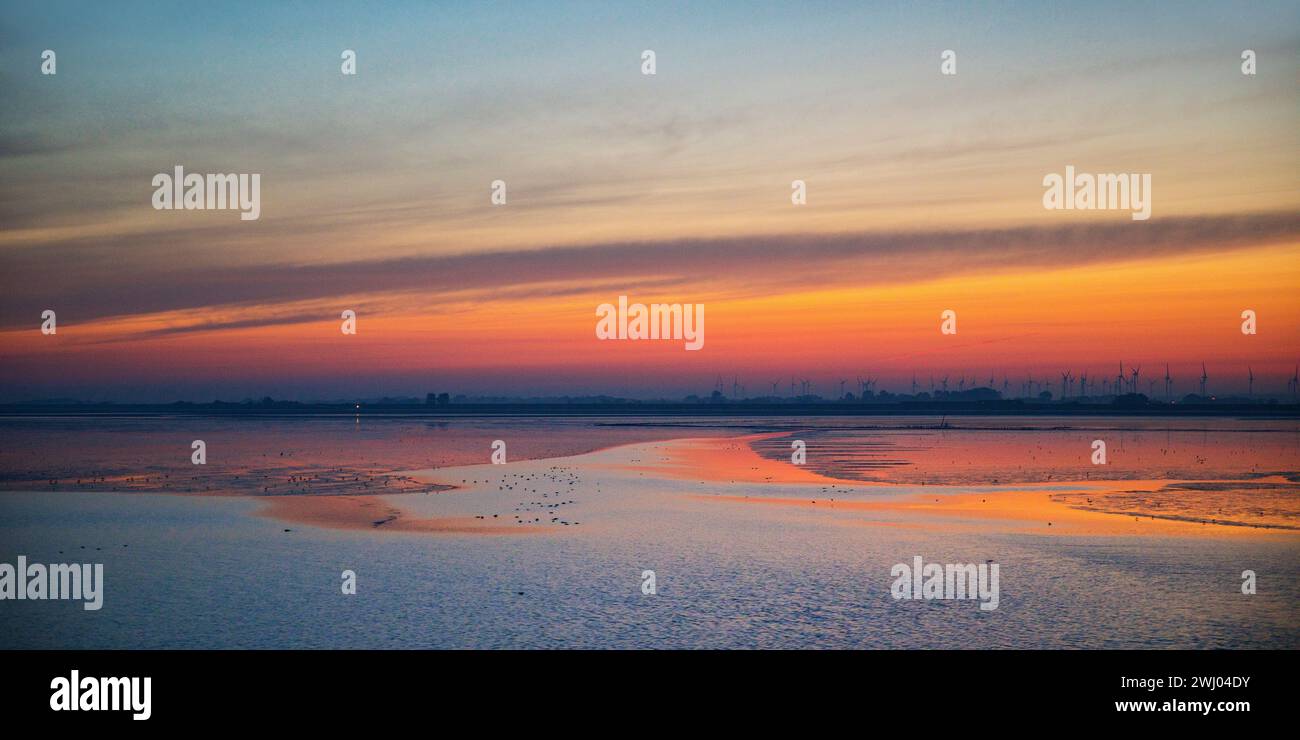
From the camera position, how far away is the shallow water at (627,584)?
12609 mm

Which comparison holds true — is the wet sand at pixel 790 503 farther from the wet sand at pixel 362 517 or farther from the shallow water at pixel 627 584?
the shallow water at pixel 627 584

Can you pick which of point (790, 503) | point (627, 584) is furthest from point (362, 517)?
point (790, 503)

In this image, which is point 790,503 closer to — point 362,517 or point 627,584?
point 627,584

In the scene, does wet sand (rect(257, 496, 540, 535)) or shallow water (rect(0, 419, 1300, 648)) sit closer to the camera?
shallow water (rect(0, 419, 1300, 648))

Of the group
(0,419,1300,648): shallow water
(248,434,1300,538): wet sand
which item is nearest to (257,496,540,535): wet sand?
(248,434,1300,538): wet sand

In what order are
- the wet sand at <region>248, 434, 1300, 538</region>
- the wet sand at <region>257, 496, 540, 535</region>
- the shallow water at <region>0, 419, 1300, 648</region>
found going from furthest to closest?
the wet sand at <region>248, 434, 1300, 538</region> → the wet sand at <region>257, 496, 540, 535</region> → the shallow water at <region>0, 419, 1300, 648</region>

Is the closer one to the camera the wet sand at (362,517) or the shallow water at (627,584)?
the shallow water at (627,584)

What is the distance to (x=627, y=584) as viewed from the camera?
50.9ft

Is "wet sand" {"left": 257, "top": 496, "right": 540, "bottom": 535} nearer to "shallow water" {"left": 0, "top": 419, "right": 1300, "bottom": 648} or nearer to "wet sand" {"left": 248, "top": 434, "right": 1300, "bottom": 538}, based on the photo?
"wet sand" {"left": 248, "top": 434, "right": 1300, "bottom": 538}

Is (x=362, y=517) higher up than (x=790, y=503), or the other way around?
(x=362, y=517)

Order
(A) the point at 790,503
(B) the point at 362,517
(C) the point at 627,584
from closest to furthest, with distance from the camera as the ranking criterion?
(C) the point at 627,584, (B) the point at 362,517, (A) the point at 790,503

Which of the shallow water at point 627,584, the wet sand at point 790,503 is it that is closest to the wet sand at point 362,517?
the wet sand at point 790,503

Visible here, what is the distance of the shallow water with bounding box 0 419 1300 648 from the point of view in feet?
41.4

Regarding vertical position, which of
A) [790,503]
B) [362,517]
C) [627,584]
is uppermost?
[362,517]
